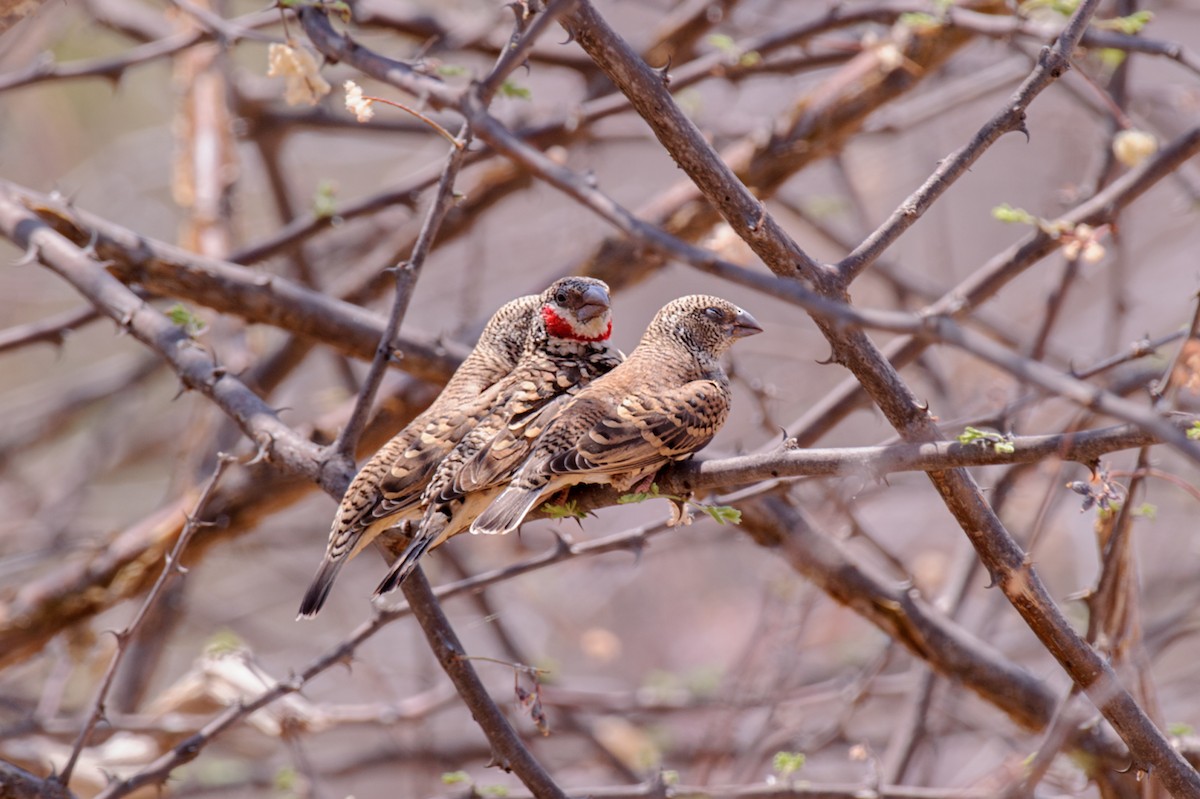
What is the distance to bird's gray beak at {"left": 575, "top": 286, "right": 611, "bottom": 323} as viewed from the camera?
11.8ft

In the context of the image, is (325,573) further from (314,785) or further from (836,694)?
(836,694)

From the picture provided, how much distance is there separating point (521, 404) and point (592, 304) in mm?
437

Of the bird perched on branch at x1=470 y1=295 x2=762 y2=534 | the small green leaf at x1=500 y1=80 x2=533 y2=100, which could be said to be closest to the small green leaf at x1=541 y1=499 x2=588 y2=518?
the bird perched on branch at x1=470 y1=295 x2=762 y2=534

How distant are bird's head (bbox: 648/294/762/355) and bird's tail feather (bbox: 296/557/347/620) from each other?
4.15 feet

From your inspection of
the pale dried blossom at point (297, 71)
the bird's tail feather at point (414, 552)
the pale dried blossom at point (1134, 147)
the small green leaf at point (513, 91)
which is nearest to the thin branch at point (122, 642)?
the bird's tail feather at point (414, 552)

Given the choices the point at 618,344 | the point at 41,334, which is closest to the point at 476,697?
the point at 41,334

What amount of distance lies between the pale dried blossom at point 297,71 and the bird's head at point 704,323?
1.26m

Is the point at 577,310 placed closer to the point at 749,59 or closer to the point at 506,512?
the point at 506,512

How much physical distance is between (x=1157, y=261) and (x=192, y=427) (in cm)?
736

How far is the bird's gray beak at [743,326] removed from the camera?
373cm

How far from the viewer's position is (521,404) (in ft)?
11.1

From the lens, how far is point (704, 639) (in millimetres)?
9992

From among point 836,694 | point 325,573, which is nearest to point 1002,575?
point 325,573

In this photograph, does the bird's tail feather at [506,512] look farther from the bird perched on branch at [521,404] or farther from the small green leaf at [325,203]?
the small green leaf at [325,203]
